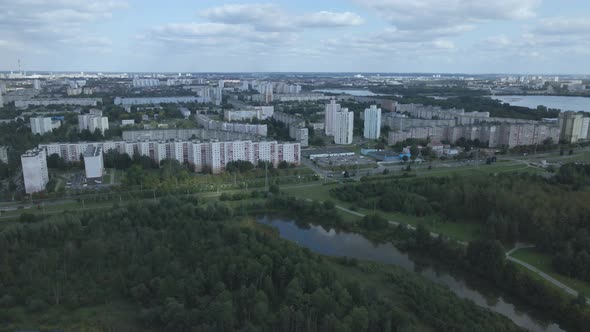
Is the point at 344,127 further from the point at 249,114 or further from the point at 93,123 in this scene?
the point at 93,123

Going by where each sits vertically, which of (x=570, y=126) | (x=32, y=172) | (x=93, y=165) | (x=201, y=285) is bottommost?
(x=201, y=285)

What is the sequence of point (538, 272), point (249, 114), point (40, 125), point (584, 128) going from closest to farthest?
1. point (538, 272)
2. point (584, 128)
3. point (40, 125)
4. point (249, 114)

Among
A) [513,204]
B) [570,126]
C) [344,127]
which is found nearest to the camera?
[513,204]

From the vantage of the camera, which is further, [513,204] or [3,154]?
[3,154]

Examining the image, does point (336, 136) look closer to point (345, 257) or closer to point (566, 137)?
point (566, 137)

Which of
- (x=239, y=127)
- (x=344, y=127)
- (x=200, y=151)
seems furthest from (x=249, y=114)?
(x=200, y=151)
